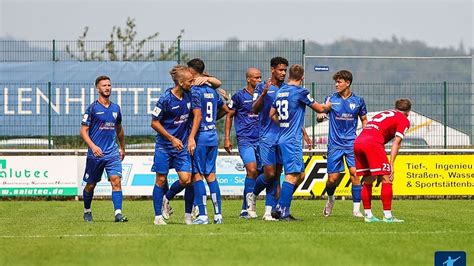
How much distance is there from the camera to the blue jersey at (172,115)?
51.5 ft

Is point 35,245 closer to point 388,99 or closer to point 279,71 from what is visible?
point 279,71

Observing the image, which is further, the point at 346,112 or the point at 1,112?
the point at 1,112

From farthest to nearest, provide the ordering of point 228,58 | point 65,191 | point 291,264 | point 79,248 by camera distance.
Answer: point 228,58, point 65,191, point 79,248, point 291,264

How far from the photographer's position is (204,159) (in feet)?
53.2

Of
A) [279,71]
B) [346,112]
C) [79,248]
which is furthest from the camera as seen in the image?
[346,112]

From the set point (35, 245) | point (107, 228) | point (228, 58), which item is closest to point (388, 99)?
point (228, 58)

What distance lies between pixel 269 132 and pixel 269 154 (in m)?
0.33

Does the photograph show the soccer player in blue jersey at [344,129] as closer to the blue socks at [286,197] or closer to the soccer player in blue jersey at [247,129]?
the soccer player in blue jersey at [247,129]

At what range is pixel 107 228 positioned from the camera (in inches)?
602

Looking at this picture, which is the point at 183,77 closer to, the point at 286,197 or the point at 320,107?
the point at 320,107

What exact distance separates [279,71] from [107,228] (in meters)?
3.70

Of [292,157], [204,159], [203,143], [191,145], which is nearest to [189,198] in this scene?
[204,159]

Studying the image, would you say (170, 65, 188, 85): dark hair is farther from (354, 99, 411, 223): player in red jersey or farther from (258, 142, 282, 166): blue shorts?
(354, 99, 411, 223): player in red jersey

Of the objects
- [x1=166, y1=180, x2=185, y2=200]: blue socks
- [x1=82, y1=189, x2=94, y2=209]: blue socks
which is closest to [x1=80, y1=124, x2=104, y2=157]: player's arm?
[x1=82, y1=189, x2=94, y2=209]: blue socks
